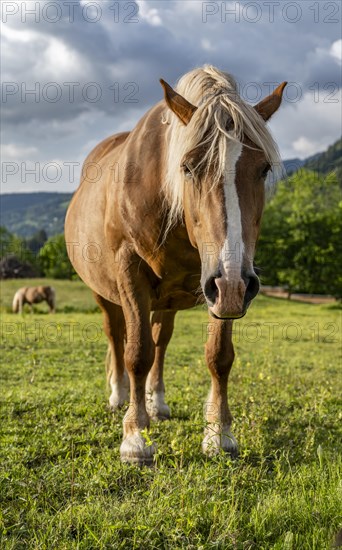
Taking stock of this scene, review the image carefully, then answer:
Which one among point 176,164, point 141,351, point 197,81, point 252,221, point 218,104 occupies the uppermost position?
point 197,81

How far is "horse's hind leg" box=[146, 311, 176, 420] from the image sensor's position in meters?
5.34

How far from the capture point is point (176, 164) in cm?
358

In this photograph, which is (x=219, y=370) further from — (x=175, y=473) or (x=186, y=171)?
(x=186, y=171)

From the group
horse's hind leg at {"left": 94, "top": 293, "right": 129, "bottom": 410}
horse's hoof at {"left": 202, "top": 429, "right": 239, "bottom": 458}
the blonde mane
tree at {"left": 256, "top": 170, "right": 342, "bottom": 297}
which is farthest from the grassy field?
tree at {"left": 256, "top": 170, "right": 342, "bottom": 297}

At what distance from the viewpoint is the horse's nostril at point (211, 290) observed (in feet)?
10.1

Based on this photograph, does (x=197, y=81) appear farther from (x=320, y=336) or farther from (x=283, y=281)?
(x=283, y=281)

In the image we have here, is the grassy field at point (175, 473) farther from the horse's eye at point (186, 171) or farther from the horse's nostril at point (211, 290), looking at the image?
the horse's eye at point (186, 171)

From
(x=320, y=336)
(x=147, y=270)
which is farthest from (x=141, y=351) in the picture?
(x=320, y=336)

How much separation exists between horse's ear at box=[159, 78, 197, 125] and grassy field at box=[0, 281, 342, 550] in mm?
2131

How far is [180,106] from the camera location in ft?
11.5

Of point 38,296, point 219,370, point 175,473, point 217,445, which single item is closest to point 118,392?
point 219,370

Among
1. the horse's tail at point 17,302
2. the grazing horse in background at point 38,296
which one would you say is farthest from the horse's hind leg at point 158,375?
the horse's tail at point 17,302

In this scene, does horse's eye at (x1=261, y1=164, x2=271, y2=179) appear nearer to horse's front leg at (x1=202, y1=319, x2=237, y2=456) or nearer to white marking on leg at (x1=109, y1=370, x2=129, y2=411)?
horse's front leg at (x1=202, y1=319, x2=237, y2=456)

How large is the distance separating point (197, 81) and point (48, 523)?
2.97 metres
